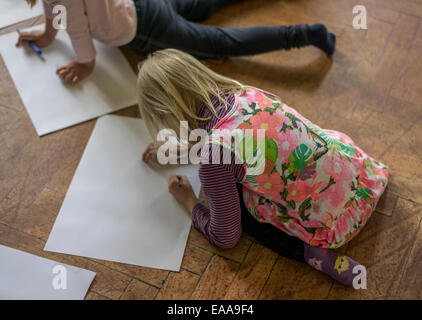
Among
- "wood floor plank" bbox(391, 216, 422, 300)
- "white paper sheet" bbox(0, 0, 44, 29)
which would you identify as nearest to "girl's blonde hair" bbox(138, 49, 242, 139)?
"wood floor plank" bbox(391, 216, 422, 300)

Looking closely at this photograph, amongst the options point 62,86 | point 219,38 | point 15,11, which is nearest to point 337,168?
point 219,38

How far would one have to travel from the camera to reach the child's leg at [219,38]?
1.10 m

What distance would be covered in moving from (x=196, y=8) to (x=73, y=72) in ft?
1.42

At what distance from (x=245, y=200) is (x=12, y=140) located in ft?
2.21

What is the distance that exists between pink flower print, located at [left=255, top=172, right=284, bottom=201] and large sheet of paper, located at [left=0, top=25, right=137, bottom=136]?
52 cm

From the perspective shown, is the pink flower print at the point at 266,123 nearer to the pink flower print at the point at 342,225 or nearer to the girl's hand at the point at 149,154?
the pink flower print at the point at 342,225

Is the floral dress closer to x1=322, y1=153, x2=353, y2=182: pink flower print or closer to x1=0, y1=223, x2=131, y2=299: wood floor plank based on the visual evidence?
x1=322, y1=153, x2=353, y2=182: pink flower print

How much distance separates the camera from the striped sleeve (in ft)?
2.52

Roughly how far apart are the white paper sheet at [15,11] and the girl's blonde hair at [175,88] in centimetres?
73

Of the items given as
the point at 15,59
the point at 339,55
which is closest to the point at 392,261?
the point at 339,55

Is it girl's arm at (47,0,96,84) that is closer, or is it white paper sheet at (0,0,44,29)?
girl's arm at (47,0,96,84)

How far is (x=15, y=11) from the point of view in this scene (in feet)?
4.16

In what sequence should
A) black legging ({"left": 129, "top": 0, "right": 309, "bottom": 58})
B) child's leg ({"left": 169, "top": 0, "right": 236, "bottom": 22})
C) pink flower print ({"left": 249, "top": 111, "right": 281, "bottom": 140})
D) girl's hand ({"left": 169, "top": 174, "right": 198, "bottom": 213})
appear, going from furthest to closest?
child's leg ({"left": 169, "top": 0, "right": 236, "bottom": 22}) → black legging ({"left": 129, "top": 0, "right": 309, "bottom": 58}) → girl's hand ({"left": 169, "top": 174, "right": 198, "bottom": 213}) → pink flower print ({"left": 249, "top": 111, "right": 281, "bottom": 140})

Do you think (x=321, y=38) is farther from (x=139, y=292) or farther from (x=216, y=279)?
(x=139, y=292)
